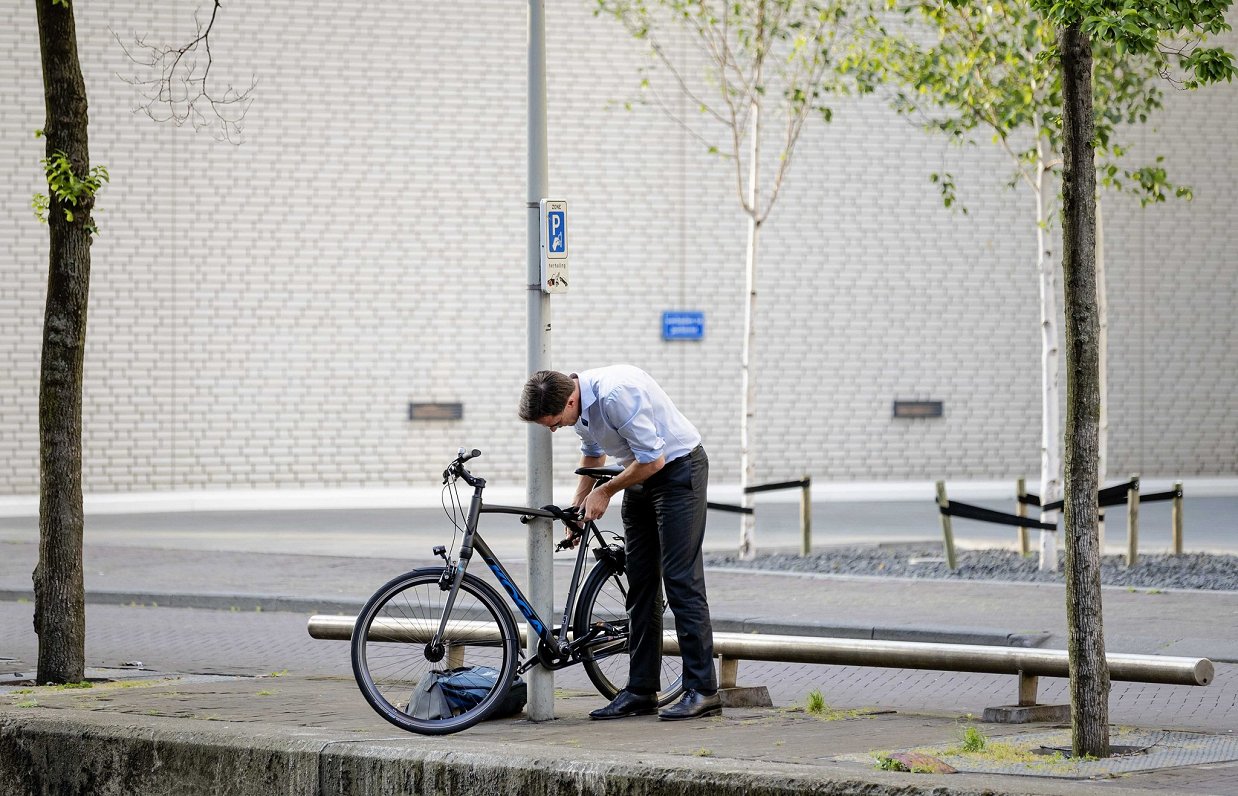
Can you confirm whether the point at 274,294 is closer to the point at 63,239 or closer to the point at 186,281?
the point at 186,281

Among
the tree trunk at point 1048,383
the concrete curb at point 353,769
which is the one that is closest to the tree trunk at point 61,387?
the concrete curb at point 353,769

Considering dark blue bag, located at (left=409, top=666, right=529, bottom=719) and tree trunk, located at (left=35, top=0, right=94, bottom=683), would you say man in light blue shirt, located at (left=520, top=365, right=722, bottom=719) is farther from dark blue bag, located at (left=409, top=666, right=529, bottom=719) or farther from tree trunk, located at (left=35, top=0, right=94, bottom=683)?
tree trunk, located at (left=35, top=0, right=94, bottom=683)

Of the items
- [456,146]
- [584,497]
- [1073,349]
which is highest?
[456,146]

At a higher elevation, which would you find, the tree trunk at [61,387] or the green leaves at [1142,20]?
the green leaves at [1142,20]

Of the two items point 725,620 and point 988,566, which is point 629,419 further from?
point 988,566

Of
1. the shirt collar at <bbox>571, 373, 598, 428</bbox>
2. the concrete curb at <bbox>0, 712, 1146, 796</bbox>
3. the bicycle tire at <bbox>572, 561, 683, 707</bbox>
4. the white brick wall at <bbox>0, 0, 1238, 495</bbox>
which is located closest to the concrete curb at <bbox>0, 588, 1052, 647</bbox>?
the bicycle tire at <bbox>572, 561, 683, 707</bbox>

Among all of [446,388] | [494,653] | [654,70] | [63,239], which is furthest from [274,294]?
[494,653]

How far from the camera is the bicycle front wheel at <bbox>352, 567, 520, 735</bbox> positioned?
7.09 m

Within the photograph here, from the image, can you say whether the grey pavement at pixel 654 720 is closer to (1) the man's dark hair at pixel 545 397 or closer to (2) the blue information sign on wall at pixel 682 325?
(1) the man's dark hair at pixel 545 397

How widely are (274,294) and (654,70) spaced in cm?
569

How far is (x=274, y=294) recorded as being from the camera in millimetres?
21859

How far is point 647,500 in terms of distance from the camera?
296 inches

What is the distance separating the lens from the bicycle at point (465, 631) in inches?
280

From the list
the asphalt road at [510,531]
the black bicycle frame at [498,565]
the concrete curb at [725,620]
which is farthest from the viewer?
the asphalt road at [510,531]
